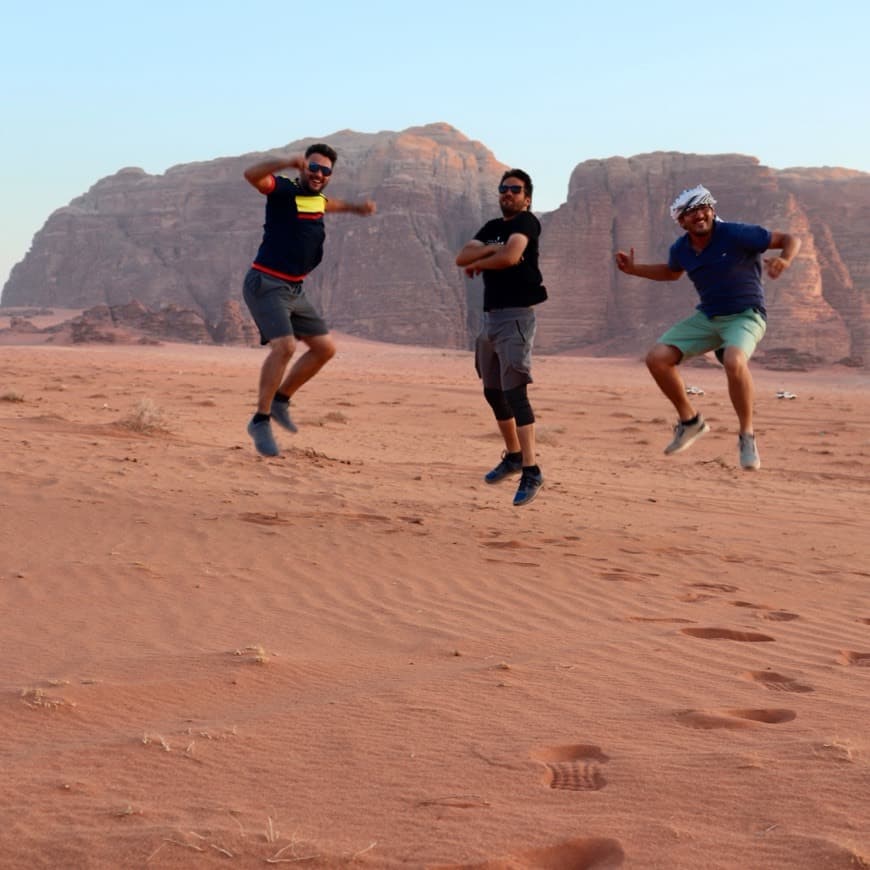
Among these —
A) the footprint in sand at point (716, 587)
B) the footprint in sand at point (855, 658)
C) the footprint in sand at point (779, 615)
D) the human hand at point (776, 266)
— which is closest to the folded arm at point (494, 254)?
the human hand at point (776, 266)

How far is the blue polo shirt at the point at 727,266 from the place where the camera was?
26.6 feet

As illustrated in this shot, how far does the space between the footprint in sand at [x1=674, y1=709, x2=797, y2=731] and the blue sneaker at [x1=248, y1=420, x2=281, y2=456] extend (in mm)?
5119

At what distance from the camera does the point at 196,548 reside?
→ 8.41m

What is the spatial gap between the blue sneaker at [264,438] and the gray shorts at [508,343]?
1.74 metres

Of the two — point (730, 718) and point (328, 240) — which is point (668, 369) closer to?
point (730, 718)

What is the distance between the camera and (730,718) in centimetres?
455

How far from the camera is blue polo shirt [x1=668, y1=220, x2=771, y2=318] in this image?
319 inches

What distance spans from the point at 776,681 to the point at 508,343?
14.1 ft

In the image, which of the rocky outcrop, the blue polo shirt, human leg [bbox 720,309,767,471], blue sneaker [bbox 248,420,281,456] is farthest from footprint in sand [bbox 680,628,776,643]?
the rocky outcrop

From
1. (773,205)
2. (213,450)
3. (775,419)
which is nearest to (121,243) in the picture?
(773,205)

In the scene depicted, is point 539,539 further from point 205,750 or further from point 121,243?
point 121,243

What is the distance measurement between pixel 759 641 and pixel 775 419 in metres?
20.9

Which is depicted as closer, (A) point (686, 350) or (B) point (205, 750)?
(B) point (205, 750)

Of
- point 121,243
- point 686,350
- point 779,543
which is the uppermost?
point 121,243
